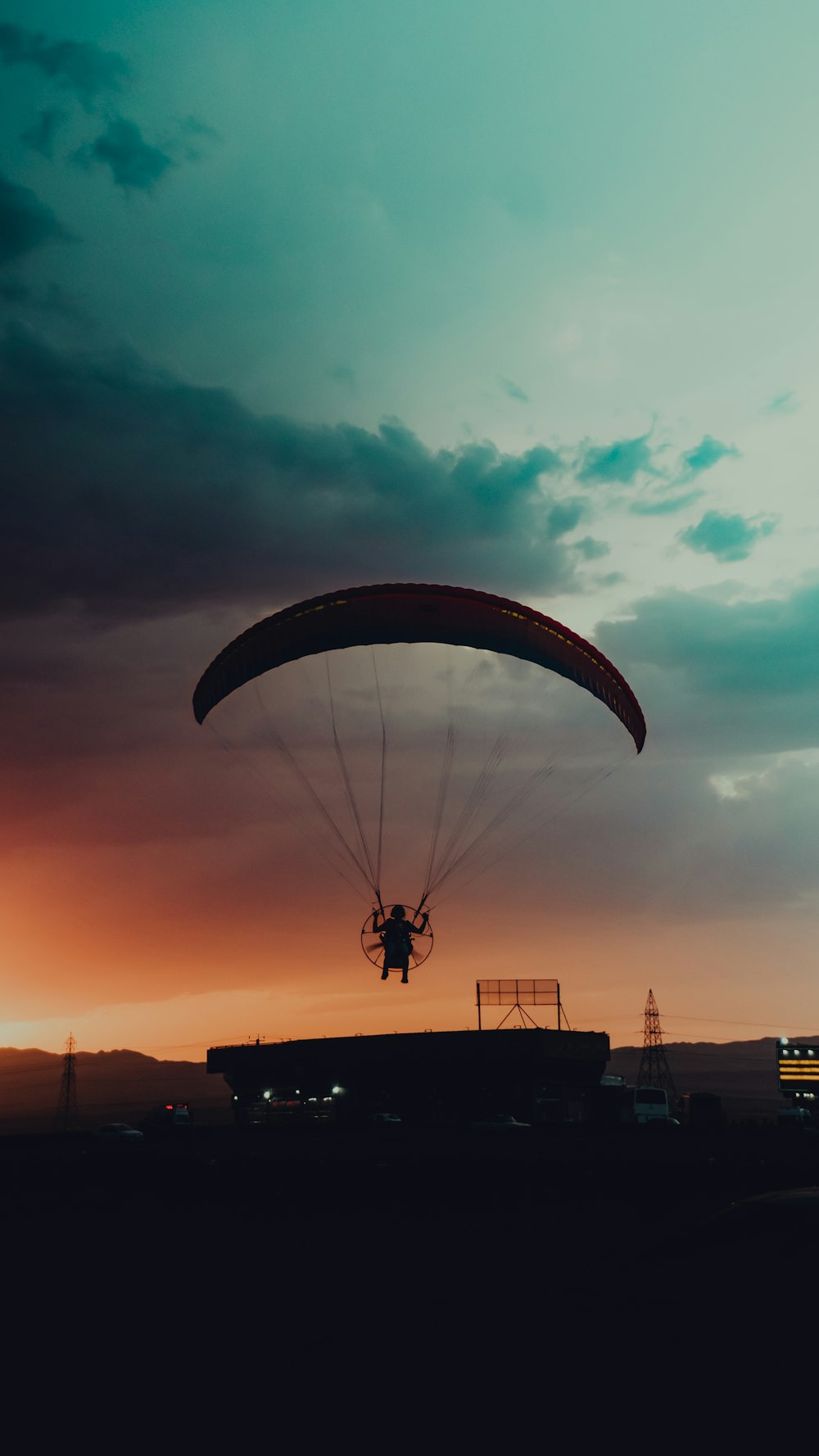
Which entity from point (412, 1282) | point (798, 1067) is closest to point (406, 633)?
point (412, 1282)

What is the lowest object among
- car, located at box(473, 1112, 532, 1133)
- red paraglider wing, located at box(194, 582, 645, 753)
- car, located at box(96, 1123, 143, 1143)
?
car, located at box(473, 1112, 532, 1133)

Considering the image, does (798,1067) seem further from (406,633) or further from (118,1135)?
(406,633)

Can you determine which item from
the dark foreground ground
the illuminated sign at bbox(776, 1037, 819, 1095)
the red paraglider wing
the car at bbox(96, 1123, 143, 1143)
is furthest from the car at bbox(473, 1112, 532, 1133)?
the illuminated sign at bbox(776, 1037, 819, 1095)

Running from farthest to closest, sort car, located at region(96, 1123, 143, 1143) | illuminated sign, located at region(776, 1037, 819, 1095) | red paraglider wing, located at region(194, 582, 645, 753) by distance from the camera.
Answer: illuminated sign, located at region(776, 1037, 819, 1095) < car, located at region(96, 1123, 143, 1143) < red paraglider wing, located at region(194, 582, 645, 753)

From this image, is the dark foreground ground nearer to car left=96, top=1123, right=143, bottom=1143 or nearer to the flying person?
the flying person

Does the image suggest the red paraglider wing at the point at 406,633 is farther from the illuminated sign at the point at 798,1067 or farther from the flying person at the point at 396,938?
the illuminated sign at the point at 798,1067

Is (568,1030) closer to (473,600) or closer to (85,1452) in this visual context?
(473,600)
